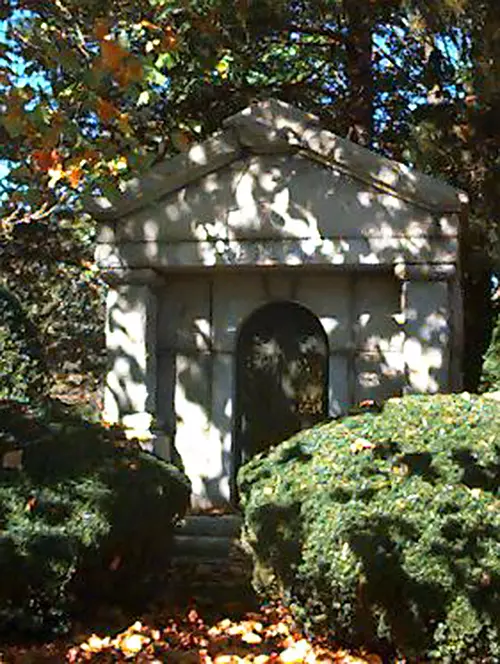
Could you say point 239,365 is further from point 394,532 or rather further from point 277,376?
point 394,532

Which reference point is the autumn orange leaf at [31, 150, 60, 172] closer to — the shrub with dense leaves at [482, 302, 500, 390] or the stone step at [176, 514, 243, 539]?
the stone step at [176, 514, 243, 539]

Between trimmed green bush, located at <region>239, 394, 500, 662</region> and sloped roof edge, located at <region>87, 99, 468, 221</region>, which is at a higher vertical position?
sloped roof edge, located at <region>87, 99, 468, 221</region>

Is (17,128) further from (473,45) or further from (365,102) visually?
(365,102)

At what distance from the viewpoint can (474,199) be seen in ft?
32.9

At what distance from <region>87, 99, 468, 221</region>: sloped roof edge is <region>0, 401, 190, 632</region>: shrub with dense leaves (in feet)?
9.77

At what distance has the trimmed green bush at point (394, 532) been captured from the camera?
4145 millimetres

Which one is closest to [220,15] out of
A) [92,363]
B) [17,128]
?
[17,128]

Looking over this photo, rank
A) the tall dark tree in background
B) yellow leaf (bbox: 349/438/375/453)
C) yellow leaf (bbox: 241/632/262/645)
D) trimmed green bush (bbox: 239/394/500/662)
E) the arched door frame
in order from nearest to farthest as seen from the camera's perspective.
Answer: trimmed green bush (bbox: 239/394/500/662), yellow leaf (bbox: 241/632/262/645), yellow leaf (bbox: 349/438/375/453), the tall dark tree in background, the arched door frame

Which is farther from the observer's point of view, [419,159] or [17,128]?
[419,159]

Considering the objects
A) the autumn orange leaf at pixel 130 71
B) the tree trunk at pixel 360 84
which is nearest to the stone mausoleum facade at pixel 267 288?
the autumn orange leaf at pixel 130 71

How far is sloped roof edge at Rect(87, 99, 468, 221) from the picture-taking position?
297 inches

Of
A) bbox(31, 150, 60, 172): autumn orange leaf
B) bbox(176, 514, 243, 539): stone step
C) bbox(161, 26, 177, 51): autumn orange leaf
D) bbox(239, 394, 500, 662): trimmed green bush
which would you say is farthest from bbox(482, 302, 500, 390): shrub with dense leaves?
bbox(31, 150, 60, 172): autumn orange leaf

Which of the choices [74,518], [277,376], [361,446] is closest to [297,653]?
[361,446]

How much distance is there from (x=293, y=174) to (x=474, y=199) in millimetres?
3066
